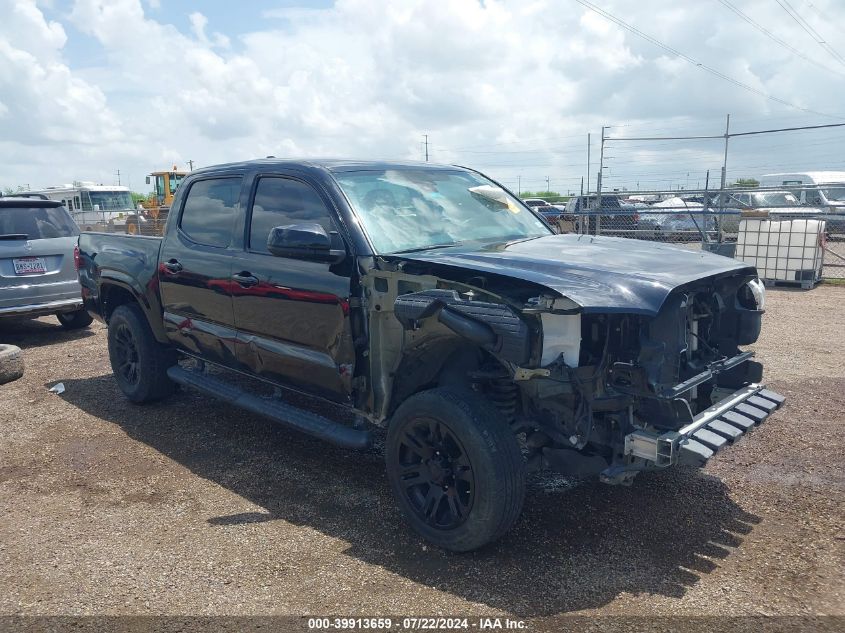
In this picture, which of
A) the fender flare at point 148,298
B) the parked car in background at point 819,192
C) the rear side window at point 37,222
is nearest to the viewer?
the fender flare at point 148,298

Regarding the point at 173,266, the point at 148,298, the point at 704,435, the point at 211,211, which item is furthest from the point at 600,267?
the point at 148,298

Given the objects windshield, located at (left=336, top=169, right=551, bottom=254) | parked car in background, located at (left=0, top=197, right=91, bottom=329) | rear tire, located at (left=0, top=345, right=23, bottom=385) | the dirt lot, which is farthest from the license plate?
windshield, located at (left=336, top=169, right=551, bottom=254)

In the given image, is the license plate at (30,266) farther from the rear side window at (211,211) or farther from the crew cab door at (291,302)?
the crew cab door at (291,302)

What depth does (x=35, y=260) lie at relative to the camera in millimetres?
8570

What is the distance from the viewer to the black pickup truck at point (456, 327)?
126 inches

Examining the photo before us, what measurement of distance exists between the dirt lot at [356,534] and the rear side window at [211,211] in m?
1.50

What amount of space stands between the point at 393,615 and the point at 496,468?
2.50 feet

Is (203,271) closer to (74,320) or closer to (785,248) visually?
(74,320)

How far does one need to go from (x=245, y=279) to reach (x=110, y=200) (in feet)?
90.0

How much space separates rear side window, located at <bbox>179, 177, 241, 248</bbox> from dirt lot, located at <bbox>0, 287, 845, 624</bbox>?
1.50 m

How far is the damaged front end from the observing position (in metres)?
3.12

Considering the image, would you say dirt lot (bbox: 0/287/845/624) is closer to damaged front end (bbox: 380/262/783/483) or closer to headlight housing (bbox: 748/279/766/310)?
damaged front end (bbox: 380/262/783/483)

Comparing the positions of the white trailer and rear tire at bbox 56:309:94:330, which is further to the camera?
the white trailer

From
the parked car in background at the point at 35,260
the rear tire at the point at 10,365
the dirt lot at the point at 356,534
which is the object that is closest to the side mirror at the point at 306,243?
the dirt lot at the point at 356,534
